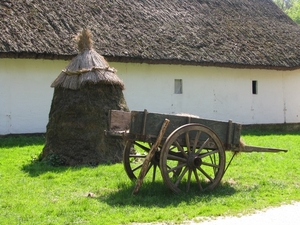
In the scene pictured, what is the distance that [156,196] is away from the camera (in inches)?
259

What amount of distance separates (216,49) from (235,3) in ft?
17.8

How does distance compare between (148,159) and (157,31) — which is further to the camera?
(157,31)

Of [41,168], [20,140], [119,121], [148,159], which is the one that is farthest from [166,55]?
[148,159]

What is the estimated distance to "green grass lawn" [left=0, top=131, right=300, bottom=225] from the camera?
18.7 feet

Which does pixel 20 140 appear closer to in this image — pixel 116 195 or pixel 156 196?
pixel 116 195

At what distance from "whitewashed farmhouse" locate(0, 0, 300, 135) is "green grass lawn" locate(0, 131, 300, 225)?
386 cm

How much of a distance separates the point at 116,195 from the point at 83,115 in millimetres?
2998

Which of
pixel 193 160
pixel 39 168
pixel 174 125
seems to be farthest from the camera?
pixel 39 168

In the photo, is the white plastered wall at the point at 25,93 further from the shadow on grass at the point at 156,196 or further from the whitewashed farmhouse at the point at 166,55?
the shadow on grass at the point at 156,196

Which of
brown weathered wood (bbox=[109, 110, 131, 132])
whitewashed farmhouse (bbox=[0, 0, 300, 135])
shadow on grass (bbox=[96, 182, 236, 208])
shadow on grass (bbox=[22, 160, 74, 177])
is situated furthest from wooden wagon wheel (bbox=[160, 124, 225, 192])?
whitewashed farmhouse (bbox=[0, 0, 300, 135])

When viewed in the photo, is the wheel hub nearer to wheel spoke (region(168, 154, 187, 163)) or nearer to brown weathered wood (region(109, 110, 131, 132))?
wheel spoke (region(168, 154, 187, 163))

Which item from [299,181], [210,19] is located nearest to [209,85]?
[210,19]

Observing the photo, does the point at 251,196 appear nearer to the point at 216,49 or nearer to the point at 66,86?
the point at 66,86

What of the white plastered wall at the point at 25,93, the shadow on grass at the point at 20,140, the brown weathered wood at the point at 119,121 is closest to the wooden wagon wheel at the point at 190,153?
the brown weathered wood at the point at 119,121
